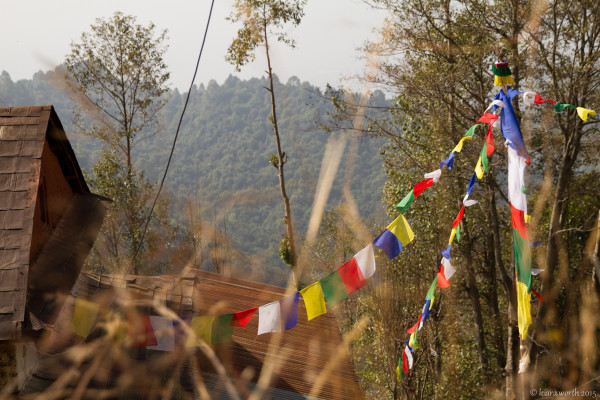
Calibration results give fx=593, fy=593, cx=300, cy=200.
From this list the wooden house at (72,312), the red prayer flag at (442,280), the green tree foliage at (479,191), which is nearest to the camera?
the wooden house at (72,312)

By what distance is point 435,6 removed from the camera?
12.8 meters

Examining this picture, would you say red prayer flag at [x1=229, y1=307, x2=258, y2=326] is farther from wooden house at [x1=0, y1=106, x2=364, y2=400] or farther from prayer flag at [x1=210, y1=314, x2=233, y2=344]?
wooden house at [x1=0, y1=106, x2=364, y2=400]

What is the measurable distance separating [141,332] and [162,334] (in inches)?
8.1

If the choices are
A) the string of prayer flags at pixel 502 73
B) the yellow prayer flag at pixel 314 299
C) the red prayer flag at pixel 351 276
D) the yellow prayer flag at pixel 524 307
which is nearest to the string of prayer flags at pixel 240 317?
the yellow prayer flag at pixel 314 299

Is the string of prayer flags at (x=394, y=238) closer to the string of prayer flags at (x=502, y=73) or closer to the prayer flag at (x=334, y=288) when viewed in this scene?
the prayer flag at (x=334, y=288)

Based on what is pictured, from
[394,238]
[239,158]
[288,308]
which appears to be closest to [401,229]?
[394,238]

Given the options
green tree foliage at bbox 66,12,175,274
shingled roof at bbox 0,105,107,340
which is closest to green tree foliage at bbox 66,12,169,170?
green tree foliage at bbox 66,12,175,274

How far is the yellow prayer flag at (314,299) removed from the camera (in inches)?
225

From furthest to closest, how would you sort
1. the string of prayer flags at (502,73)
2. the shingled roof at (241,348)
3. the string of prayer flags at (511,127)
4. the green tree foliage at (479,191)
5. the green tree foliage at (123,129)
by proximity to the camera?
the green tree foliage at (123,129), the green tree foliage at (479,191), the shingled roof at (241,348), the string of prayer flags at (502,73), the string of prayer flags at (511,127)

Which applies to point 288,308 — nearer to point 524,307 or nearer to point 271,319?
point 271,319

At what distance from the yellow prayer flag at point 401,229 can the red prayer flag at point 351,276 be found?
48cm

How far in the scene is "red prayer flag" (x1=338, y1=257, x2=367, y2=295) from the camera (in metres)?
5.75

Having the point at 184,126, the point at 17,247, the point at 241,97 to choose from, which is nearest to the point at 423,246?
the point at 17,247

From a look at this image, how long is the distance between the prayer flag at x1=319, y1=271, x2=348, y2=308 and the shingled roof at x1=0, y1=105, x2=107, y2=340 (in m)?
2.50
